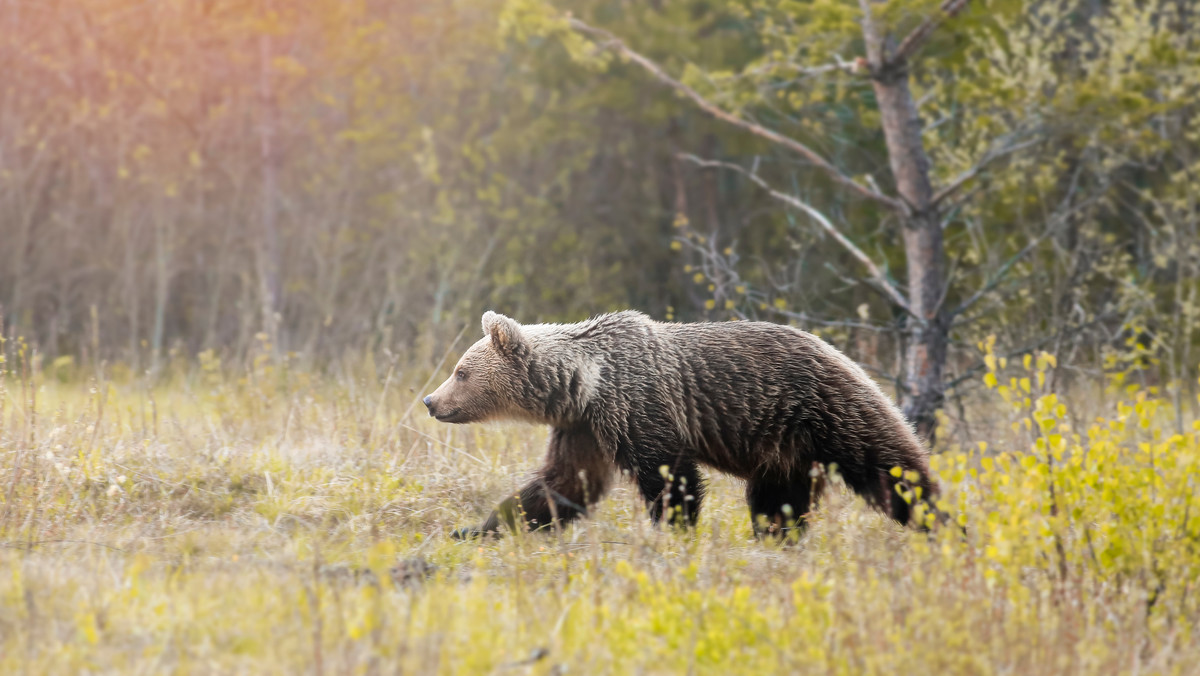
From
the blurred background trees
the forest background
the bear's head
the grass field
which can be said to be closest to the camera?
the grass field

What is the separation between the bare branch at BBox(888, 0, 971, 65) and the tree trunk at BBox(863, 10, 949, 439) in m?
0.06

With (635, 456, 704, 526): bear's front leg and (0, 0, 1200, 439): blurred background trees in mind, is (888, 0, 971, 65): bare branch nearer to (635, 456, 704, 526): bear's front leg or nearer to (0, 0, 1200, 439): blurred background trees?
(0, 0, 1200, 439): blurred background trees

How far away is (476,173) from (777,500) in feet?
48.9

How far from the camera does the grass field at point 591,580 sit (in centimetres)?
375

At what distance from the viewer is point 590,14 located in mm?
18078

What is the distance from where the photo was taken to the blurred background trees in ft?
40.8

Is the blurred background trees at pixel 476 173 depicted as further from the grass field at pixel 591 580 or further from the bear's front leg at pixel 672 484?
the grass field at pixel 591 580

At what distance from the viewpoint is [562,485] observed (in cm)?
598

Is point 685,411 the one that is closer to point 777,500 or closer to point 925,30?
point 777,500

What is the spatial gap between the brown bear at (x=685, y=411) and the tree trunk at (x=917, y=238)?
112 inches

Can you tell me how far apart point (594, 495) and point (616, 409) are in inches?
22.5

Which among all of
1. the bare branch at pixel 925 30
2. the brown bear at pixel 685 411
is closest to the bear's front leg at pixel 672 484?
the brown bear at pixel 685 411

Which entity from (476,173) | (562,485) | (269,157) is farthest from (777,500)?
(476,173)

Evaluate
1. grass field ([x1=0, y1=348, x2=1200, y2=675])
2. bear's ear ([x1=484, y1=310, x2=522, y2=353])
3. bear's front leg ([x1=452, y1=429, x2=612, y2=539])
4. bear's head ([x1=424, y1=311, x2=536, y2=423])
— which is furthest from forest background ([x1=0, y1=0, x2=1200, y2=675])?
bear's ear ([x1=484, y1=310, x2=522, y2=353])
